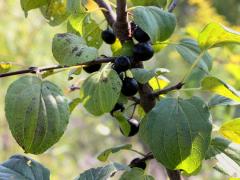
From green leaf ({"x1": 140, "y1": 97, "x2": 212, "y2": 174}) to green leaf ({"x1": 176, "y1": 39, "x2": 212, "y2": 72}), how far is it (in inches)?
5.7

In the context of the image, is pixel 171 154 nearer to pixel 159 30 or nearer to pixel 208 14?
pixel 159 30

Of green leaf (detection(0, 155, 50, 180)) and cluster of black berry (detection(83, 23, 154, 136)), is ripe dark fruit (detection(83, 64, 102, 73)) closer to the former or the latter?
cluster of black berry (detection(83, 23, 154, 136))

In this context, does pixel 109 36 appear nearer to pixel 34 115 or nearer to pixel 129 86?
pixel 129 86

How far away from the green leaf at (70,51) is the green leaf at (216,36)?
0.53 feet

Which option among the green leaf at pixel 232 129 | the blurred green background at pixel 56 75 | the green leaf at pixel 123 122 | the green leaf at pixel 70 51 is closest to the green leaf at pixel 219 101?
the green leaf at pixel 232 129

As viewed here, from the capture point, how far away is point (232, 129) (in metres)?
0.83

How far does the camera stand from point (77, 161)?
364cm

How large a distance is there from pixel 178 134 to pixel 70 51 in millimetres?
175

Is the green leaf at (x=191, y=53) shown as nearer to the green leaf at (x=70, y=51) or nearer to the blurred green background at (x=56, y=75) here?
the green leaf at (x=70, y=51)

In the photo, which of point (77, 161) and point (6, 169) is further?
point (77, 161)

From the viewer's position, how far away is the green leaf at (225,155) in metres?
0.83

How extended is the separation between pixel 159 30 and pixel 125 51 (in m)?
0.07

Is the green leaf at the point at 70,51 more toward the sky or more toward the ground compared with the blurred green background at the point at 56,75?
more toward the sky

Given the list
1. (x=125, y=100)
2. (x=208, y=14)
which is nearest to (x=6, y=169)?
(x=125, y=100)
